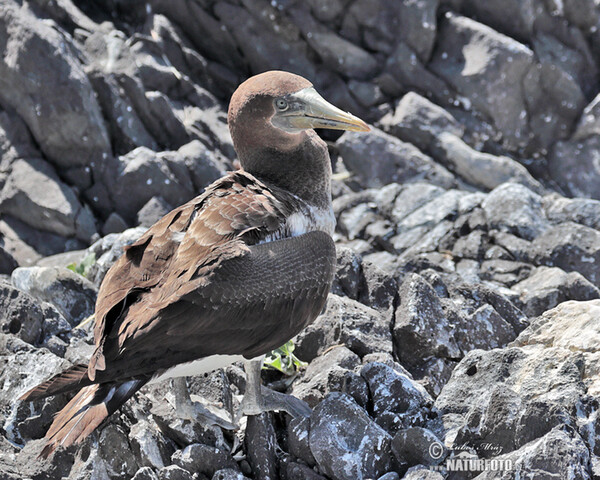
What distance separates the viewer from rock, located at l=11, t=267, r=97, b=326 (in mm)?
7082

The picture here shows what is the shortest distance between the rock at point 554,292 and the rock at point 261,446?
10.7 ft

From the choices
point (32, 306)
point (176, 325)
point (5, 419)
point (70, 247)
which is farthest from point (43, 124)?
point (176, 325)

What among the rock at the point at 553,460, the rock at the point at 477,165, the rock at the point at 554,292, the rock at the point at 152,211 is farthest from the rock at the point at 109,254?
the rock at the point at 477,165

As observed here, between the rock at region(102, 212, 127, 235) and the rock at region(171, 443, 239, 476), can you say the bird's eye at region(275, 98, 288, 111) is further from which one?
the rock at region(102, 212, 127, 235)

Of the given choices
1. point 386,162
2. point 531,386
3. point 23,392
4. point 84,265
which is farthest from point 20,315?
point 386,162

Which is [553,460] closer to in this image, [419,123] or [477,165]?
[477,165]

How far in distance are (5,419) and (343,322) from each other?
7.94ft

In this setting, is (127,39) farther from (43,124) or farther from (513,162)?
(513,162)

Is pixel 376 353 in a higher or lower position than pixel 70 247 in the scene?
higher

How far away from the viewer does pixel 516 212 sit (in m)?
9.19

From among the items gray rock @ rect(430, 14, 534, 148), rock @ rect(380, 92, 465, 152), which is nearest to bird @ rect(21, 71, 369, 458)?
rock @ rect(380, 92, 465, 152)

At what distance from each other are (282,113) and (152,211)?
5.78 meters

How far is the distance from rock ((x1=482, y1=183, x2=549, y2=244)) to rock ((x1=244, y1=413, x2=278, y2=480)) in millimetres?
4887

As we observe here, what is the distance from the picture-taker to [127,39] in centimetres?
1266
